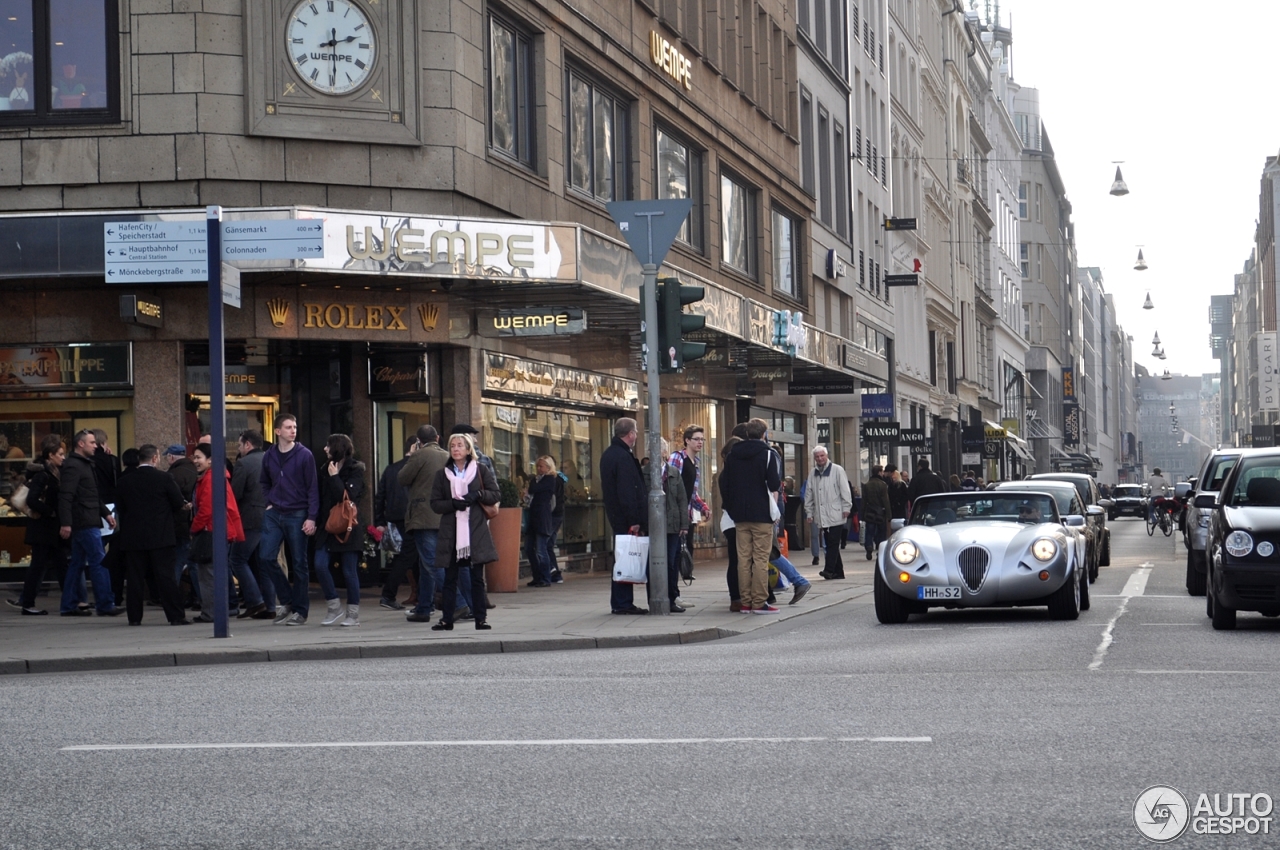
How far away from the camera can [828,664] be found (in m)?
12.0

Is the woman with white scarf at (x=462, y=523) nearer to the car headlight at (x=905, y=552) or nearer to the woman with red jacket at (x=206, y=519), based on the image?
the woman with red jacket at (x=206, y=519)

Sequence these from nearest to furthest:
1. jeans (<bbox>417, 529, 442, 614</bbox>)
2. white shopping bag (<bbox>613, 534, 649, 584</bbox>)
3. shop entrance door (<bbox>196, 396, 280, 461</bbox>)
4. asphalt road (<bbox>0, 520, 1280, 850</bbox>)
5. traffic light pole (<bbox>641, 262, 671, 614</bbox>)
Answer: asphalt road (<bbox>0, 520, 1280, 850</bbox>) < jeans (<bbox>417, 529, 442, 614</bbox>) < traffic light pole (<bbox>641, 262, 671, 614</bbox>) < white shopping bag (<bbox>613, 534, 649, 584</bbox>) < shop entrance door (<bbox>196, 396, 280, 461</bbox>)

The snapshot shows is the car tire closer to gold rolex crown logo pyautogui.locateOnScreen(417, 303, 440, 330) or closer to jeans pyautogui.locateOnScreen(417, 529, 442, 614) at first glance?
jeans pyautogui.locateOnScreen(417, 529, 442, 614)

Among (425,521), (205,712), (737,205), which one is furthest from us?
(737,205)

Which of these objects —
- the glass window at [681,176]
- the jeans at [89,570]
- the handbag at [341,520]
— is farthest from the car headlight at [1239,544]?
the glass window at [681,176]

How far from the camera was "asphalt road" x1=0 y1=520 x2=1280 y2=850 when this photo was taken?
240 inches

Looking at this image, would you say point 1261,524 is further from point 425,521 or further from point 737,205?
point 737,205

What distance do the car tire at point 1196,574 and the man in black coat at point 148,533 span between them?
34.7 ft

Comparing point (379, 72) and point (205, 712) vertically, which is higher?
point (379, 72)

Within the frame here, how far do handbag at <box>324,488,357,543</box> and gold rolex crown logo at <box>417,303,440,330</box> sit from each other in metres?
6.02

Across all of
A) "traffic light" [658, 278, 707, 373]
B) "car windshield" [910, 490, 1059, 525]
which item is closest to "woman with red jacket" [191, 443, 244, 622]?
"traffic light" [658, 278, 707, 373]

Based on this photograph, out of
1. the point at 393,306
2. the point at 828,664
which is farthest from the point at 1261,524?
the point at 393,306

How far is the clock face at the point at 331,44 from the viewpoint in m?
20.5

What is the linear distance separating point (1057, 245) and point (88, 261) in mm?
115611
